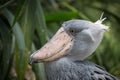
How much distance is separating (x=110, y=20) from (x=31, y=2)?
1.26 m

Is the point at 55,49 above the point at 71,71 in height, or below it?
above

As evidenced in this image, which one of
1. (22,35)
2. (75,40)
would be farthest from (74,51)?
→ (22,35)

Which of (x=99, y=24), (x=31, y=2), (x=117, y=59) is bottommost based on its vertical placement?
(x=117, y=59)

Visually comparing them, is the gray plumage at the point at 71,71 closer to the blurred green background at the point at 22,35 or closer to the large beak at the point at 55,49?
the large beak at the point at 55,49

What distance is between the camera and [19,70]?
254cm

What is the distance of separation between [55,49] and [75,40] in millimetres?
124

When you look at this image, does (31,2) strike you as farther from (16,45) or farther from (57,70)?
(57,70)

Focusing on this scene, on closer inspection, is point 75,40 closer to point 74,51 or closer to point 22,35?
point 74,51

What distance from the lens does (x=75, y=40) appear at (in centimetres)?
227

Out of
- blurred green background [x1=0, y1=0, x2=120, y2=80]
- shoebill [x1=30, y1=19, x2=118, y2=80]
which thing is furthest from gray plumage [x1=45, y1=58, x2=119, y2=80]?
blurred green background [x1=0, y1=0, x2=120, y2=80]

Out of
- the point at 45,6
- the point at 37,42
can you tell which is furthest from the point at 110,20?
the point at 37,42

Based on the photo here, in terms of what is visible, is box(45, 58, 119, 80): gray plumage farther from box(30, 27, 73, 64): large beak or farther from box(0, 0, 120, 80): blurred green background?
box(0, 0, 120, 80): blurred green background

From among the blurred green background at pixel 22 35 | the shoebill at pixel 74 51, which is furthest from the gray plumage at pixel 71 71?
the blurred green background at pixel 22 35

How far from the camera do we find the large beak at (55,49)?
6.98ft
